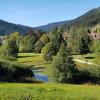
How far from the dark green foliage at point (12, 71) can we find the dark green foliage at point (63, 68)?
210 inches

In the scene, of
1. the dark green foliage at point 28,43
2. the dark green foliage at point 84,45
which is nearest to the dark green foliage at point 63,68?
the dark green foliage at point 84,45

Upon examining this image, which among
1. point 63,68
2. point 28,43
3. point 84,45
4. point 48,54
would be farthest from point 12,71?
point 28,43

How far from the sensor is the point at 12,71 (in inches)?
2058

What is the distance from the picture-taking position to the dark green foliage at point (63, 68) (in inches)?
2426

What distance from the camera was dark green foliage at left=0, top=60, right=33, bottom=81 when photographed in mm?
49469

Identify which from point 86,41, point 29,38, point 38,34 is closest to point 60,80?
point 86,41

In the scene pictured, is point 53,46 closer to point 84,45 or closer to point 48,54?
point 48,54

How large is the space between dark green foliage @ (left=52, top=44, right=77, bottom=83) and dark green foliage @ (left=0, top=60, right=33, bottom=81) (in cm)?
533

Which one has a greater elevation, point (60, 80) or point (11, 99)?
point (11, 99)

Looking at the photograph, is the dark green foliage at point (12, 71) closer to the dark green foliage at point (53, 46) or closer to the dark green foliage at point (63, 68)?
the dark green foliage at point (63, 68)

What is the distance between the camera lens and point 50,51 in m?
131

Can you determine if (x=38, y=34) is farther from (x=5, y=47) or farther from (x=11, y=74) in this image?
(x=11, y=74)

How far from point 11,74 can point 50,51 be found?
262ft

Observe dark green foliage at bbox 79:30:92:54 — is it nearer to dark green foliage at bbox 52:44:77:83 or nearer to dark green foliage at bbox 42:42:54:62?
dark green foliage at bbox 42:42:54:62
